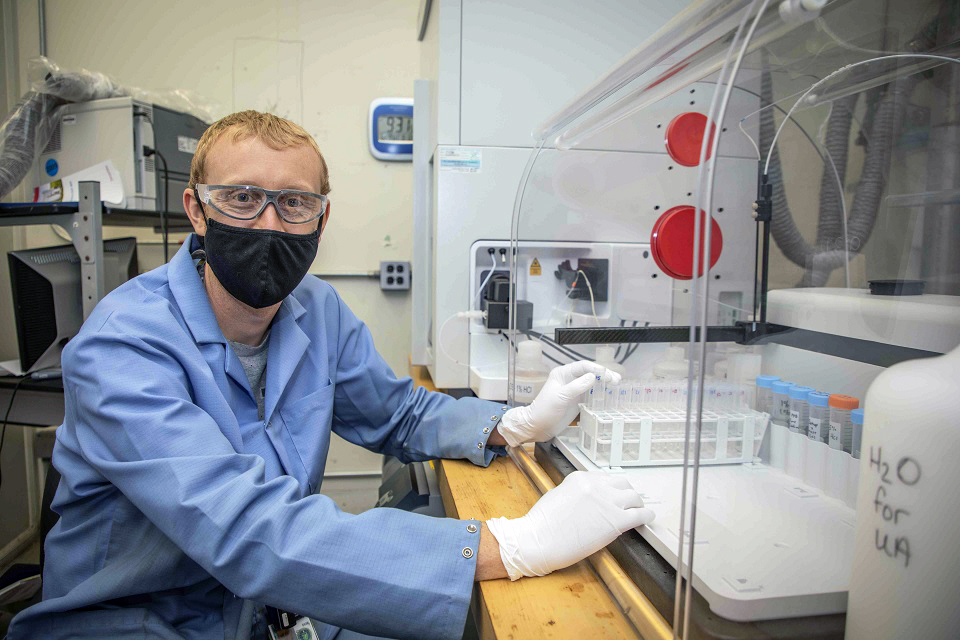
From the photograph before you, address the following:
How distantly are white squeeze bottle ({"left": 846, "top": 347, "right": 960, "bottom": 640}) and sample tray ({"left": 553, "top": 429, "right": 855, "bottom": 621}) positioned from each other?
0.04 meters

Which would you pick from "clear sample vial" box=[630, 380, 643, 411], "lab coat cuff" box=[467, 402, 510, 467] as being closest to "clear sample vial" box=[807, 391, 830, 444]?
"clear sample vial" box=[630, 380, 643, 411]

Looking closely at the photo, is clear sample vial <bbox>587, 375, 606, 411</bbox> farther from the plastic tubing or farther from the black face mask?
the black face mask

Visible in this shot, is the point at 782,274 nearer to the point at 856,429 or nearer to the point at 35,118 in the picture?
the point at 856,429

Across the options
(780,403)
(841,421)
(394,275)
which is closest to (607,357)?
(780,403)

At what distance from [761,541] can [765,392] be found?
266 millimetres

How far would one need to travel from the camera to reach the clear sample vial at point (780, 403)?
737 millimetres

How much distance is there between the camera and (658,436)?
0.82m

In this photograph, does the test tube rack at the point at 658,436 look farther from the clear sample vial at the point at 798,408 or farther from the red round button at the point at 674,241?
the red round button at the point at 674,241

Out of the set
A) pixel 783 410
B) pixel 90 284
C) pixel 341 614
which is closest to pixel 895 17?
pixel 783 410

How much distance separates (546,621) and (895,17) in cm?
76

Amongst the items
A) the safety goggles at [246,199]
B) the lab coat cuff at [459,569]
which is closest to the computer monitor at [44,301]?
the safety goggles at [246,199]

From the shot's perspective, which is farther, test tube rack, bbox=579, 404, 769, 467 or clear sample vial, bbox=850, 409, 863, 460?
test tube rack, bbox=579, 404, 769, 467

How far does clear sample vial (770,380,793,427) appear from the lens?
737 mm

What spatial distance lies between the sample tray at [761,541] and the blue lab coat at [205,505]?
28 cm
